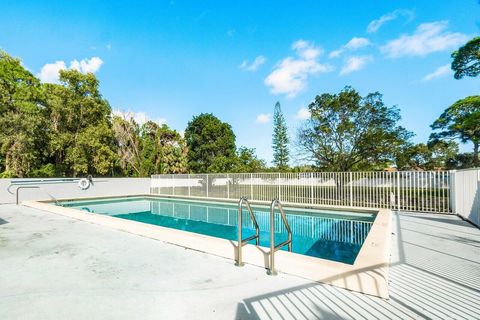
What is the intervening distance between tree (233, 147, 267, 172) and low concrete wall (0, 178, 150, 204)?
6.84 metres

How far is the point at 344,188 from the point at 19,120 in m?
18.3

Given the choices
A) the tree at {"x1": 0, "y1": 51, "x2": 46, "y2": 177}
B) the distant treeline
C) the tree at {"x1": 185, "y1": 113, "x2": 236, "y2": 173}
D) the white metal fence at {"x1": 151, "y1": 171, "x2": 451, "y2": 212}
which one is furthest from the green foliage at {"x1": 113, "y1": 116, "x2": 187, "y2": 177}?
the white metal fence at {"x1": 151, "y1": 171, "x2": 451, "y2": 212}

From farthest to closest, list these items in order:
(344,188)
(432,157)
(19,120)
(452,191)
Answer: (432,157) < (19,120) < (344,188) < (452,191)

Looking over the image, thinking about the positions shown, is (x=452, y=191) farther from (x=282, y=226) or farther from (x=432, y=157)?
(x=432, y=157)

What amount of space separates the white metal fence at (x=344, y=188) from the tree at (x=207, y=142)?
6.45m

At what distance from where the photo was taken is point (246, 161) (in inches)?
853

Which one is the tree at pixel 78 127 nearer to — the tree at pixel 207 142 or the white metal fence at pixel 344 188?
the tree at pixel 207 142

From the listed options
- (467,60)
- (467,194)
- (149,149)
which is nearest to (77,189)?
(149,149)

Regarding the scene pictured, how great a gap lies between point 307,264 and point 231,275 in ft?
2.97

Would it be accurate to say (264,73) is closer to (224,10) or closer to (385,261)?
(224,10)

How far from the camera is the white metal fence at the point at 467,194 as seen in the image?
5.49 metres

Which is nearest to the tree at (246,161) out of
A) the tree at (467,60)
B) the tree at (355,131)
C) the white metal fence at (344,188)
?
the white metal fence at (344,188)

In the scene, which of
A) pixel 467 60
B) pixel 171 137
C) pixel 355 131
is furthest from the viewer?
pixel 171 137

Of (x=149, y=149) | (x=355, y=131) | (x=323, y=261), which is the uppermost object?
(x=355, y=131)
